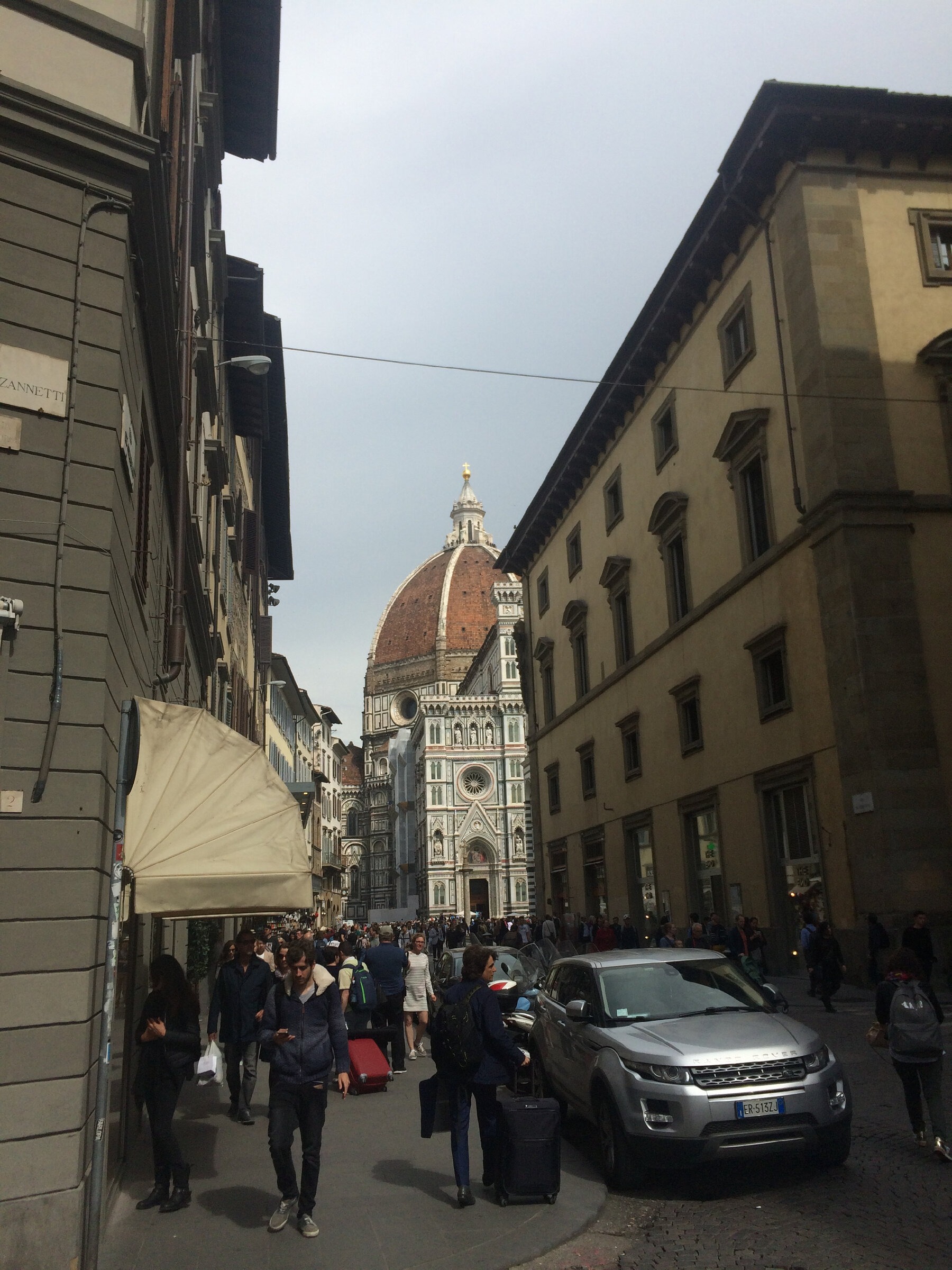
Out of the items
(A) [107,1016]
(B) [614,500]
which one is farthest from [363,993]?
(B) [614,500]

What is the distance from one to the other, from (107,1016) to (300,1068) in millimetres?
1457

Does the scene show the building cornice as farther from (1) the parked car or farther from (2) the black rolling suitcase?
(2) the black rolling suitcase

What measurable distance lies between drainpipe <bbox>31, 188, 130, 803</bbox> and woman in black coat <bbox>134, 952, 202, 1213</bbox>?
2000 millimetres

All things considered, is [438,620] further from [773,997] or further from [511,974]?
[773,997]

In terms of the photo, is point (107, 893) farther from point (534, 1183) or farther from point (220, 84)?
point (220, 84)

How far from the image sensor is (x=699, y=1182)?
754 cm

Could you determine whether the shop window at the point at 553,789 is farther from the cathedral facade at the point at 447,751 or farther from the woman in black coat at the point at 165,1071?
the cathedral facade at the point at 447,751

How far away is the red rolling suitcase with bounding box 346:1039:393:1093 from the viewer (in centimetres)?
1190

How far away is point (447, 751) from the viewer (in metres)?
98.9

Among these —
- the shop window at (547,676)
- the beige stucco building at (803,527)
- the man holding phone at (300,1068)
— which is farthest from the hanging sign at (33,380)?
the shop window at (547,676)

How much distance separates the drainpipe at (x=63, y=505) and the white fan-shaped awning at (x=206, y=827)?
0.63 m

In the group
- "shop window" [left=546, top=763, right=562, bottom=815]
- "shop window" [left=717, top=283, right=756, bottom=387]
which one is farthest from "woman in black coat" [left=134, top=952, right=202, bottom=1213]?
"shop window" [left=546, top=763, right=562, bottom=815]

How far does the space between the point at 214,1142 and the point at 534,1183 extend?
3.93 meters

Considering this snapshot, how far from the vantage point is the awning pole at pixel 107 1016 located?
5.53 meters
